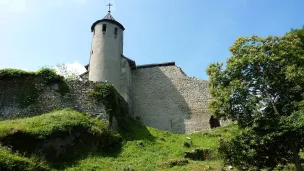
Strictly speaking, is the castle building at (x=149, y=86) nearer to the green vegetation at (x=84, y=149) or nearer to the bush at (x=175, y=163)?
the green vegetation at (x=84, y=149)

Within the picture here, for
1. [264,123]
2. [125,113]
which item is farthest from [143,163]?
[125,113]

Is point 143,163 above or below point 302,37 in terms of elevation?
below

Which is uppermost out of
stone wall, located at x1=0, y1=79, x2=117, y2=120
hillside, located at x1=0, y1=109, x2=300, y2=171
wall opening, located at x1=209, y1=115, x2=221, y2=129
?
stone wall, located at x1=0, y1=79, x2=117, y2=120

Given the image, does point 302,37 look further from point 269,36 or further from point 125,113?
point 125,113

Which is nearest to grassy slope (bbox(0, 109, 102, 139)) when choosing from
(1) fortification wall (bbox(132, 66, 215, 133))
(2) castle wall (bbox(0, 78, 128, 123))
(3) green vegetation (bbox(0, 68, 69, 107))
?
(2) castle wall (bbox(0, 78, 128, 123))

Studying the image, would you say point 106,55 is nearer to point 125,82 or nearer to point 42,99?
point 125,82

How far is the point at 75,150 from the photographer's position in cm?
1606

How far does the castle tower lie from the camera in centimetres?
2705

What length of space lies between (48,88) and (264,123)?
13468 millimetres

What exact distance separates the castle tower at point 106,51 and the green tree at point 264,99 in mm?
13567

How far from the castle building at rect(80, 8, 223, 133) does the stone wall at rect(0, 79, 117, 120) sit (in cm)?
581

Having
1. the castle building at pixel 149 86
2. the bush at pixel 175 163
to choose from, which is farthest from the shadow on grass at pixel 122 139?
the castle building at pixel 149 86

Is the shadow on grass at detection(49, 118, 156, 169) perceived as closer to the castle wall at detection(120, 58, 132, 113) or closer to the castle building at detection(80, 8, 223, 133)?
the castle wall at detection(120, 58, 132, 113)

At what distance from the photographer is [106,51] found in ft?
91.0
